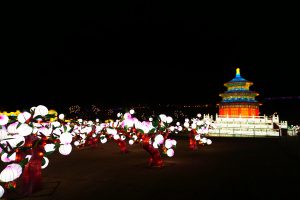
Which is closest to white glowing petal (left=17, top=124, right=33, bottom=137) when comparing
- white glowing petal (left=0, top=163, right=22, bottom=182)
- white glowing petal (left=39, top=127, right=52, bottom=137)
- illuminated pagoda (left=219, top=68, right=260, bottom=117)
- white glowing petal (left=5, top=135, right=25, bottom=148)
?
white glowing petal (left=5, top=135, right=25, bottom=148)

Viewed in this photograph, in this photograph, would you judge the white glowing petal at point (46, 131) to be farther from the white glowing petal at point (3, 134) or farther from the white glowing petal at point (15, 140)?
the white glowing petal at point (3, 134)

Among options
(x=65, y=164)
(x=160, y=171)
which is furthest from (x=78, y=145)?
A: (x=160, y=171)

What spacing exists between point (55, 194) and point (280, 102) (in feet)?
288

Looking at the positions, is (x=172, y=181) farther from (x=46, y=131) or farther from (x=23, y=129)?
(x=23, y=129)

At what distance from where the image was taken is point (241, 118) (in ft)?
140

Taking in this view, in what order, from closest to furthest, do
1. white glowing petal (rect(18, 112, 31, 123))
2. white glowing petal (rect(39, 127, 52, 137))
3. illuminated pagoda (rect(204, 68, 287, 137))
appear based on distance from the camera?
white glowing petal (rect(18, 112, 31, 123))
white glowing petal (rect(39, 127, 52, 137))
illuminated pagoda (rect(204, 68, 287, 137))

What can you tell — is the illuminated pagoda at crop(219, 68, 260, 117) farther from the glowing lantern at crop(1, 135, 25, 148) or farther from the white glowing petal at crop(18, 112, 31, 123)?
the glowing lantern at crop(1, 135, 25, 148)

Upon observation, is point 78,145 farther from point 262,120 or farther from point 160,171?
point 262,120

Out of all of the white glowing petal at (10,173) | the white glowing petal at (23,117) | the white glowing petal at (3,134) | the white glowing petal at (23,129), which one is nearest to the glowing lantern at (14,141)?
the white glowing petal at (23,129)

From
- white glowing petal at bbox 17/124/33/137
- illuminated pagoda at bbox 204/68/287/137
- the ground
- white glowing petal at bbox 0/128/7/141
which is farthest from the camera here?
illuminated pagoda at bbox 204/68/287/137

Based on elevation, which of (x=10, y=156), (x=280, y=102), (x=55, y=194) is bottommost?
(x=55, y=194)

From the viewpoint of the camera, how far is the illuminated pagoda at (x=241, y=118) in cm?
4009

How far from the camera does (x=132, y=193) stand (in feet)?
30.1

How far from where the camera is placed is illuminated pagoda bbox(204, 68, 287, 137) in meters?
40.1
